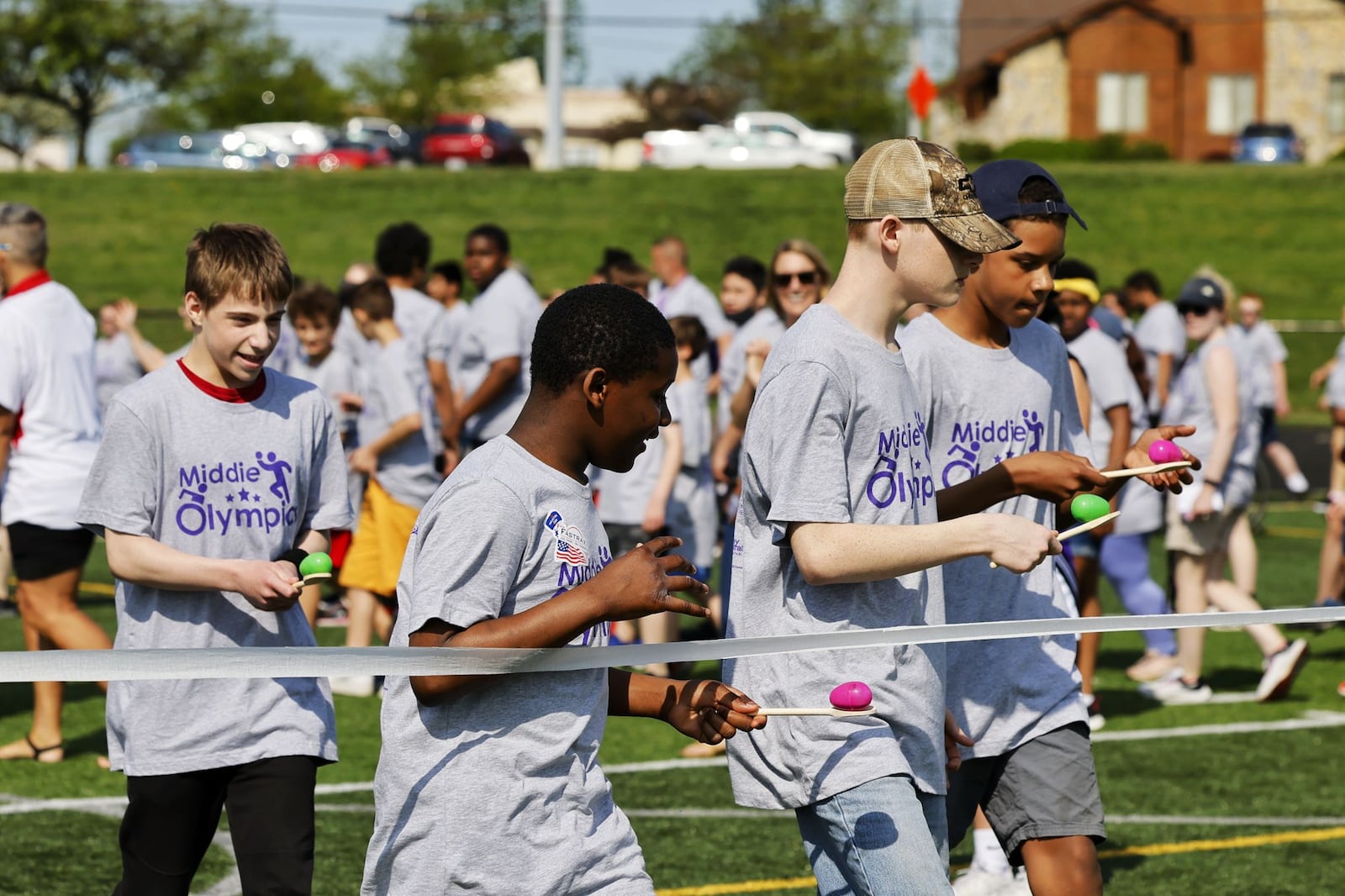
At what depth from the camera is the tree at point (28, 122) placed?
7650 centimetres

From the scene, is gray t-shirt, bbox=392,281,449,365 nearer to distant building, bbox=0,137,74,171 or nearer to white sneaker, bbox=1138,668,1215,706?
white sneaker, bbox=1138,668,1215,706

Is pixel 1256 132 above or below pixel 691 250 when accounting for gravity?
above

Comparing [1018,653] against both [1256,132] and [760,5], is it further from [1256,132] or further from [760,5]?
[760,5]

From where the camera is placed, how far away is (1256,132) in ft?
186

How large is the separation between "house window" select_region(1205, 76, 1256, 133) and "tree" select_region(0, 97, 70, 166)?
47828 mm

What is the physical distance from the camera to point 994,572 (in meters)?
4.32

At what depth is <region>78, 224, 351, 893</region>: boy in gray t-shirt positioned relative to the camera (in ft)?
13.6

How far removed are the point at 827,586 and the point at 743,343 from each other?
630 cm

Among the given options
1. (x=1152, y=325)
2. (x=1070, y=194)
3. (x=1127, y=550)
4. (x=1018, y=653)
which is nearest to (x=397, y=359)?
(x=1127, y=550)

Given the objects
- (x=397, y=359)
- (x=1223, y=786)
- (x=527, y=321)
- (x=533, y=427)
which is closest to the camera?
(x=533, y=427)

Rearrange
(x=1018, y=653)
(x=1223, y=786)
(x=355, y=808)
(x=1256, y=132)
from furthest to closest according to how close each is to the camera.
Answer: (x=1256, y=132) < (x=1223, y=786) < (x=355, y=808) < (x=1018, y=653)

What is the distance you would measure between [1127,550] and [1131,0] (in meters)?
58.0

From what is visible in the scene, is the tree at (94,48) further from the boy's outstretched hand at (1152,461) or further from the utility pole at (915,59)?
the boy's outstretched hand at (1152,461)

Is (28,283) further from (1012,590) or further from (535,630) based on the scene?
(535,630)
